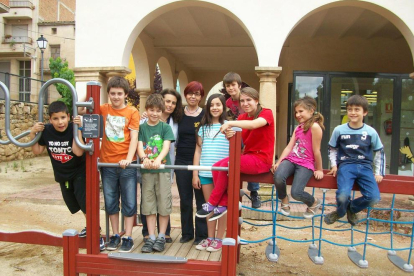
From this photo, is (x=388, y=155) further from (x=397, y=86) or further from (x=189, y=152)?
(x=189, y=152)

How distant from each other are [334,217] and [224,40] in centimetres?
831

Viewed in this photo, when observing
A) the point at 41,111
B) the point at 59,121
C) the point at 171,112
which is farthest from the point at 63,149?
the point at 171,112

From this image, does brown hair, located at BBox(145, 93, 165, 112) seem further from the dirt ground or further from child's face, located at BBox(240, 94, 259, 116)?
the dirt ground

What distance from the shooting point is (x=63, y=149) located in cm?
305

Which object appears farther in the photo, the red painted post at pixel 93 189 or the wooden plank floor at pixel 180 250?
the wooden plank floor at pixel 180 250

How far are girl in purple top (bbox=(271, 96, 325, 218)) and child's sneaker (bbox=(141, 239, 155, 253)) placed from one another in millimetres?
1123

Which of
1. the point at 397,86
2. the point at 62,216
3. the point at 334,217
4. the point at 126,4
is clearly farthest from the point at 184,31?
the point at 334,217

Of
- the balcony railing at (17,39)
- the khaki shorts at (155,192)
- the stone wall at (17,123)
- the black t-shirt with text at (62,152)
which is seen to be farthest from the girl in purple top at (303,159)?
the balcony railing at (17,39)

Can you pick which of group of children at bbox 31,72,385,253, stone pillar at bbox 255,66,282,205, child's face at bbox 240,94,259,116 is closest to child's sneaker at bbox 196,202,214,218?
group of children at bbox 31,72,385,253

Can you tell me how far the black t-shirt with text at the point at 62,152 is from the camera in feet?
9.93

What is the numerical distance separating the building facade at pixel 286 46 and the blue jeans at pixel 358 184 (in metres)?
3.43

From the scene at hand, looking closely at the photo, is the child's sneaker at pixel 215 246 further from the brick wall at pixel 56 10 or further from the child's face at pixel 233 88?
the brick wall at pixel 56 10

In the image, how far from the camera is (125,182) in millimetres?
2998

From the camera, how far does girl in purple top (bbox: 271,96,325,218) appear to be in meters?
2.85
